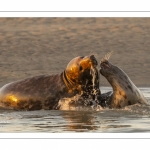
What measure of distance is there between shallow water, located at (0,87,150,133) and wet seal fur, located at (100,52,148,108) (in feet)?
0.56

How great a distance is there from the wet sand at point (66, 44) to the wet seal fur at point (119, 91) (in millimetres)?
5887

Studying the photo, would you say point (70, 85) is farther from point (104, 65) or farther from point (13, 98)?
point (13, 98)

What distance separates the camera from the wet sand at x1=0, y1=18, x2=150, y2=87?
19562 millimetres

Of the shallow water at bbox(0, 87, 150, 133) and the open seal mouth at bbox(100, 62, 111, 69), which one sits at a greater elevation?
the open seal mouth at bbox(100, 62, 111, 69)

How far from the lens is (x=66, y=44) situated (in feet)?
71.8

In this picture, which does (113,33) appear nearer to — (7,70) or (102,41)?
(102,41)

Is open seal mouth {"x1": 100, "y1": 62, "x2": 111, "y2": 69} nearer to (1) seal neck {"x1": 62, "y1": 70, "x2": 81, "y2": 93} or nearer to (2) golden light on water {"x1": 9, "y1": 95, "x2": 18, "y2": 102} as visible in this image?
(1) seal neck {"x1": 62, "y1": 70, "x2": 81, "y2": 93}

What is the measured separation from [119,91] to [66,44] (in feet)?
33.1

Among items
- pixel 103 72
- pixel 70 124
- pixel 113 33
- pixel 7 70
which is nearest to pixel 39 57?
pixel 7 70

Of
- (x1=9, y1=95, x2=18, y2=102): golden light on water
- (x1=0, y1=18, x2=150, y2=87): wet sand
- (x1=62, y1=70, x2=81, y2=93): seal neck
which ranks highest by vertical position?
(x1=0, y1=18, x2=150, y2=87): wet sand

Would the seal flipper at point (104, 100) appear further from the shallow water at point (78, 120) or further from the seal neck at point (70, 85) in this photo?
the seal neck at point (70, 85)

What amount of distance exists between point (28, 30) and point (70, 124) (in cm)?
1276

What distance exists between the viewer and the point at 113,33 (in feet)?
73.9

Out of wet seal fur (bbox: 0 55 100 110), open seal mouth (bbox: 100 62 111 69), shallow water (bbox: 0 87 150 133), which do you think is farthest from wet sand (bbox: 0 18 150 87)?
shallow water (bbox: 0 87 150 133)
